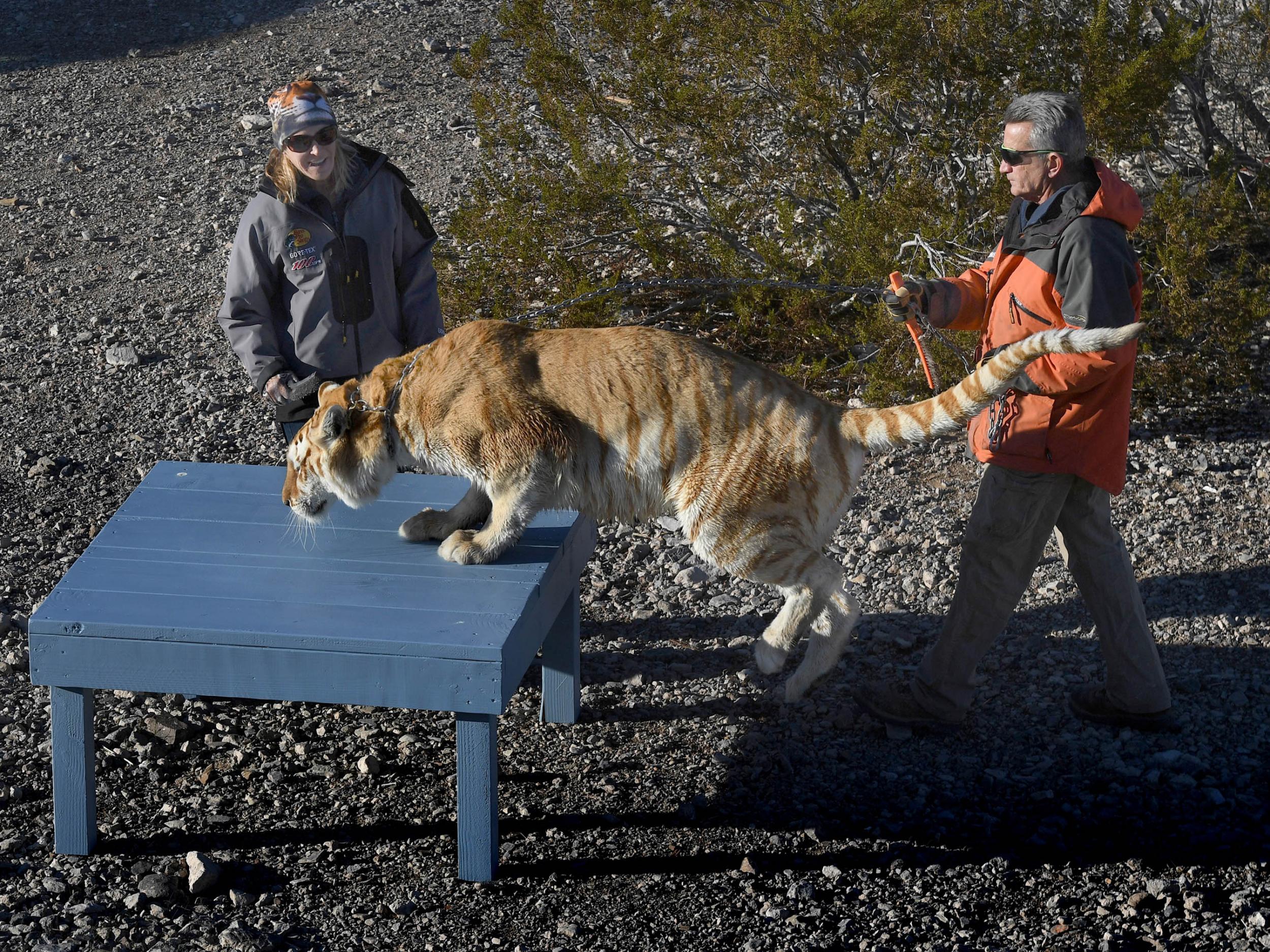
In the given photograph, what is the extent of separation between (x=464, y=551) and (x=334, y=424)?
1.81 ft

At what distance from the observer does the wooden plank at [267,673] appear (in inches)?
138

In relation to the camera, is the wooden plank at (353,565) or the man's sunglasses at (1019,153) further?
the wooden plank at (353,565)

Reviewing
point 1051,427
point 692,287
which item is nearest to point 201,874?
point 1051,427

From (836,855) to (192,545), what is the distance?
2147mm

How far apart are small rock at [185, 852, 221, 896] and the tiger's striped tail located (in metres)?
2.22

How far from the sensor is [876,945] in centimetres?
350

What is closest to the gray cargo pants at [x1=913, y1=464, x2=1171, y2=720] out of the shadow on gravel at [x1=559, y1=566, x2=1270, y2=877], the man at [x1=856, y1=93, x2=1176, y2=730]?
the man at [x1=856, y1=93, x2=1176, y2=730]

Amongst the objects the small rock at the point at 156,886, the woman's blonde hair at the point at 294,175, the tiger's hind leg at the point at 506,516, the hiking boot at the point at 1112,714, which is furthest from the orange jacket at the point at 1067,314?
the small rock at the point at 156,886

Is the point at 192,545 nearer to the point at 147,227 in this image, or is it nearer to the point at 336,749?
the point at 336,749

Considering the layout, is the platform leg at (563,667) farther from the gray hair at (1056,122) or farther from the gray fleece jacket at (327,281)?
the gray hair at (1056,122)

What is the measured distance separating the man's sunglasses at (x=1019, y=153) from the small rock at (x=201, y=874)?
119 inches

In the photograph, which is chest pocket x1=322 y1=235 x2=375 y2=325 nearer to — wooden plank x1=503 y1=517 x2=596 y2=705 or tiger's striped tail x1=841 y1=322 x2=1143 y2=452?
wooden plank x1=503 y1=517 x2=596 y2=705

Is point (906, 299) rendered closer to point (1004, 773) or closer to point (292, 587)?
point (1004, 773)

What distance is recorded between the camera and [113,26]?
40.4ft
